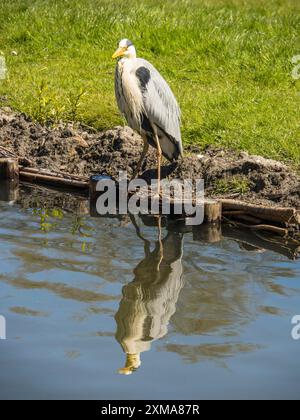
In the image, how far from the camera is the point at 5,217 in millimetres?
8945

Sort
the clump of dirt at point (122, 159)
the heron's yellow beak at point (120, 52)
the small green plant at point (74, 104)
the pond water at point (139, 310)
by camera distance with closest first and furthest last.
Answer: the pond water at point (139, 310), the clump of dirt at point (122, 159), the heron's yellow beak at point (120, 52), the small green plant at point (74, 104)

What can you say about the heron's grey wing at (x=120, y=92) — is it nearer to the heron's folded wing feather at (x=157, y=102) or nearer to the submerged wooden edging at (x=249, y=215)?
the heron's folded wing feather at (x=157, y=102)

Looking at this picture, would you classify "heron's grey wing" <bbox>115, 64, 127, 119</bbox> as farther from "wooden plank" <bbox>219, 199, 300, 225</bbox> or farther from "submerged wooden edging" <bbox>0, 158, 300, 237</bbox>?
"wooden plank" <bbox>219, 199, 300, 225</bbox>

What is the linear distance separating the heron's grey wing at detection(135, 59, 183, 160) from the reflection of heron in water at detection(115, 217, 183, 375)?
1.41 metres

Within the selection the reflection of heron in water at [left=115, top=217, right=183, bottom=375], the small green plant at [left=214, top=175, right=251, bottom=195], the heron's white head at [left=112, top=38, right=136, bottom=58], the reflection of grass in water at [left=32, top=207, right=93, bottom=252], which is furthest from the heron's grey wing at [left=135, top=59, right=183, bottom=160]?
the reflection of heron in water at [left=115, top=217, right=183, bottom=375]

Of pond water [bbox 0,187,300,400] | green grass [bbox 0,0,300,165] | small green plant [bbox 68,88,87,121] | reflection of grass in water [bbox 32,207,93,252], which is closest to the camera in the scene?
pond water [bbox 0,187,300,400]

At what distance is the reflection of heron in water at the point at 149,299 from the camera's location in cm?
636

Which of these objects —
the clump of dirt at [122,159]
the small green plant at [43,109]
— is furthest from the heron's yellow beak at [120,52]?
the small green plant at [43,109]

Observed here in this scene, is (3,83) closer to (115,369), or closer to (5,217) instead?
(5,217)

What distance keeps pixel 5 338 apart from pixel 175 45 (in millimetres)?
7486

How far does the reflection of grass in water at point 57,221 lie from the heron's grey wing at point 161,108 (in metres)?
1.28

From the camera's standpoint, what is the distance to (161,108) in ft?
31.6

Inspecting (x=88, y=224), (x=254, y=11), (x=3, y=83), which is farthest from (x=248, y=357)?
(x=254, y=11)

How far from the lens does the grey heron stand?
9586 mm
